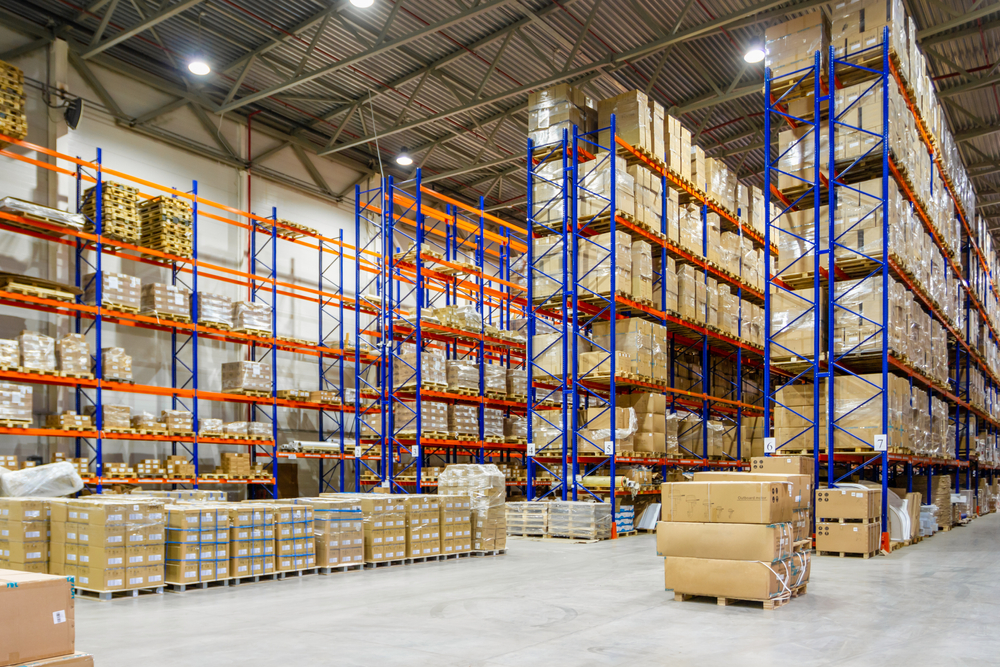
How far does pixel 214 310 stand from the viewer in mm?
15211

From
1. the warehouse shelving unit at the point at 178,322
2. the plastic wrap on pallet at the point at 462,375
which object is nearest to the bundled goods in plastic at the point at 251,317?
the warehouse shelving unit at the point at 178,322

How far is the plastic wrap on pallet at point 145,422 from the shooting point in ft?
45.4

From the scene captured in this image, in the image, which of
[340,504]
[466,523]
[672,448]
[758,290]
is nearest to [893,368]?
[672,448]

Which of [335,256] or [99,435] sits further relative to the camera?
[335,256]

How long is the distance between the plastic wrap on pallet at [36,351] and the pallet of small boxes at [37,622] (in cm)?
1001

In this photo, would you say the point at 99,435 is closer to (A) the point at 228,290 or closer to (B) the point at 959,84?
(A) the point at 228,290

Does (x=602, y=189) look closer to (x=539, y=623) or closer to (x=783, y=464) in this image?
(x=783, y=464)

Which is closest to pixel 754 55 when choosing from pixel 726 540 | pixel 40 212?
pixel 726 540

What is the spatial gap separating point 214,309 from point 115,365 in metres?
2.20

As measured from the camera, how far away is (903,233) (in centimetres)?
1230

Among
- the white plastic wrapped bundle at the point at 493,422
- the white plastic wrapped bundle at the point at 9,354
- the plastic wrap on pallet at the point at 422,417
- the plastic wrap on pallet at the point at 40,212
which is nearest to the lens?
the white plastic wrapped bundle at the point at 9,354

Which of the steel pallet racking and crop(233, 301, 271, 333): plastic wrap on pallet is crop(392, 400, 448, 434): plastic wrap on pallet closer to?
the steel pallet racking

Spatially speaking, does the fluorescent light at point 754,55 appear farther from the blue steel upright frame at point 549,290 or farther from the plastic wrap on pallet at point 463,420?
the plastic wrap on pallet at point 463,420

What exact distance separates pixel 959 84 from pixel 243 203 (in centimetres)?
1496
